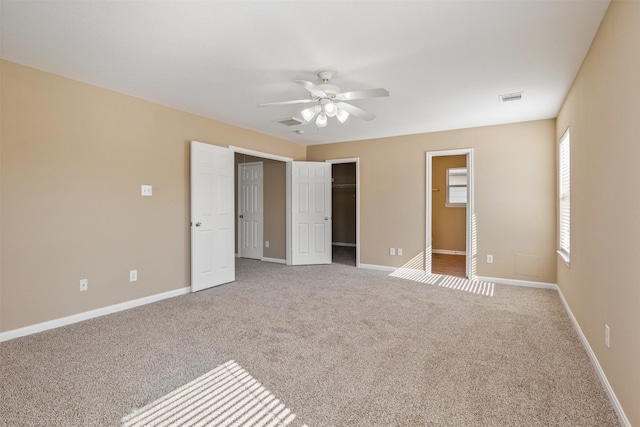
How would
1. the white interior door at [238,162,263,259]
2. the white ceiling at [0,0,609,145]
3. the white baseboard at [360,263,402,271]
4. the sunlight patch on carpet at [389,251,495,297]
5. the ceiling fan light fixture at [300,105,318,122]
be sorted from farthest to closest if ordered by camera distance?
the white interior door at [238,162,263,259], the white baseboard at [360,263,402,271], the sunlight patch on carpet at [389,251,495,297], the ceiling fan light fixture at [300,105,318,122], the white ceiling at [0,0,609,145]

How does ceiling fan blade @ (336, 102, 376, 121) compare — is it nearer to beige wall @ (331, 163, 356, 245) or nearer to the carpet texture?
the carpet texture

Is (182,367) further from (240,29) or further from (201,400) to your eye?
(240,29)

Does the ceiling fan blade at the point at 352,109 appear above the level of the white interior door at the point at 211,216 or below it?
above

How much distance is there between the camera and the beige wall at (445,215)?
760cm

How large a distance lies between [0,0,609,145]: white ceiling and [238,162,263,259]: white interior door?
10.3 feet

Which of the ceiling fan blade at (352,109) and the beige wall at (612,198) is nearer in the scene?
the beige wall at (612,198)

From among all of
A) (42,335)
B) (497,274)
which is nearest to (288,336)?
(42,335)

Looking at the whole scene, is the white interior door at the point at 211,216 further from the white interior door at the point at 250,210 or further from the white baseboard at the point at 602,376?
the white baseboard at the point at 602,376

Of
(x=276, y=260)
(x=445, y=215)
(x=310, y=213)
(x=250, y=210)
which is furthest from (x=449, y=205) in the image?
(x=250, y=210)

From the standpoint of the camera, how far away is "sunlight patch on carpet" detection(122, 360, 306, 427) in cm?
178

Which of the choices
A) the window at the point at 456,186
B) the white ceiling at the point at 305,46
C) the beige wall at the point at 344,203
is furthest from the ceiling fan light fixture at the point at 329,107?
the beige wall at the point at 344,203

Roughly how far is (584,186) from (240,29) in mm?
3072

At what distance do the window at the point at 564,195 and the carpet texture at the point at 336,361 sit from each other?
729 mm

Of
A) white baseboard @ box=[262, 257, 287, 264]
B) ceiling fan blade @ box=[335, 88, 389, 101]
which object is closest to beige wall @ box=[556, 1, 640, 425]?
ceiling fan blade @ box=[335, 88, 389, 101]
